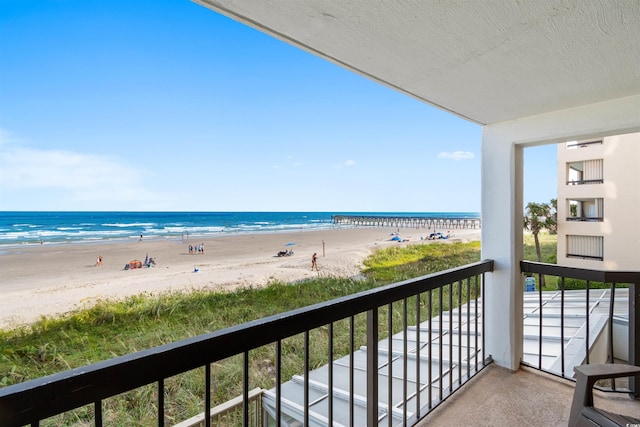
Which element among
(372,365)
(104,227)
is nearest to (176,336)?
(372,365)

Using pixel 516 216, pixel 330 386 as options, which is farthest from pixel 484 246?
pixel 330 386

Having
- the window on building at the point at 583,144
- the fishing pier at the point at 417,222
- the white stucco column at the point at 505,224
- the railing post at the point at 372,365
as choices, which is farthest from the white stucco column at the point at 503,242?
the fishing pier at the point at 417,222

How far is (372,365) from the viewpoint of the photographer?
149cm

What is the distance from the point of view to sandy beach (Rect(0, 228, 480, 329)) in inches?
345

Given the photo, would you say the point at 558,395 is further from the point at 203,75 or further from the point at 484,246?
the point at 203,75

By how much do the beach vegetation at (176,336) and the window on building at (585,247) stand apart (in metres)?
5.97

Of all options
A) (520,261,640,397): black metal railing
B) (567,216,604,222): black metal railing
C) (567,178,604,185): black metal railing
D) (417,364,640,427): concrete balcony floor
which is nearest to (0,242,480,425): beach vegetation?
(520,261,640,397): black metal railing

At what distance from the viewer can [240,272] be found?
11.3 meters

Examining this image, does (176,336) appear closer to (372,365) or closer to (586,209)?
(372,365)

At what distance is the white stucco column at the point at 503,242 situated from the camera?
243 centimetres

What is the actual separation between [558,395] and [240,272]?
10.2 meters

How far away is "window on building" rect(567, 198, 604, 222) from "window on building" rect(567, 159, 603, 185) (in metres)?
0.76

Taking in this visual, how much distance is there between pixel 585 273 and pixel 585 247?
43.0ft

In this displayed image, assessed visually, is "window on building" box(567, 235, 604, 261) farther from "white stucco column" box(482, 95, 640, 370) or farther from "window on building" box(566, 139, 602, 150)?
"white stucco column" box(482, 95, 640, 370)
